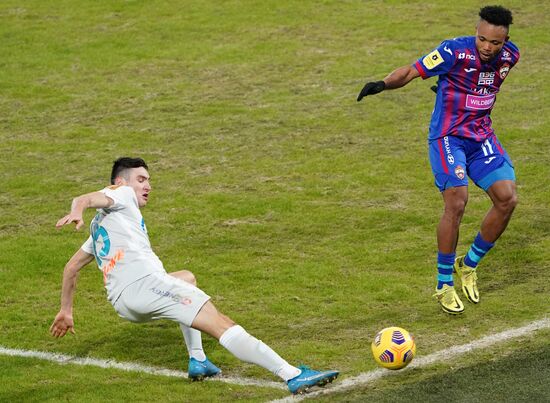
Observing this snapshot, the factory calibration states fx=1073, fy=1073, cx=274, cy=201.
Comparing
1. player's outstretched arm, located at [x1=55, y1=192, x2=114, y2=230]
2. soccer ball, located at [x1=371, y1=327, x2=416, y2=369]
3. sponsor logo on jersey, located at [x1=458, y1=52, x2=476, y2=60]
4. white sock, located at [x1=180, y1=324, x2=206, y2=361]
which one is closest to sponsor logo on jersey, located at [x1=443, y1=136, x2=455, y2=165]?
sponsor logo on jersey, located at [x1=458, y1=52, x2=476, y2=60]

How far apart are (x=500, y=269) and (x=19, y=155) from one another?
7.79m

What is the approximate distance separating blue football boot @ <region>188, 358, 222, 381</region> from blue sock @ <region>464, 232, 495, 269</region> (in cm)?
297

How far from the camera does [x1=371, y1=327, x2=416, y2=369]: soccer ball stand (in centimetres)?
847

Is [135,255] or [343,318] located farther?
[343,318]

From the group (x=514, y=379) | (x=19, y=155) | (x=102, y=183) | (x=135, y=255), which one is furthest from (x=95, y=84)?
(x=514, y=379)

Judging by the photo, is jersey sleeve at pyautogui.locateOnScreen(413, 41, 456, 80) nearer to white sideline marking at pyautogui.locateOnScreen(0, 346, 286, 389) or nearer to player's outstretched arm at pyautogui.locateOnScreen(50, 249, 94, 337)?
white sideline marking at pyautogui.locateOnScreen(0, 346, 286, 389)

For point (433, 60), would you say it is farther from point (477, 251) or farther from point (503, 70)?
point (477, 251)

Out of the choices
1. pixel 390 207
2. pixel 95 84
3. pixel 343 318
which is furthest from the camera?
pixel 95 84

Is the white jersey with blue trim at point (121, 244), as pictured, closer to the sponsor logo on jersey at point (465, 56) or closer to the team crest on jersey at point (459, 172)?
the team crest on jersey at point (459, 172)

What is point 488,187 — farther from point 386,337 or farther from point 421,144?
point 421,144

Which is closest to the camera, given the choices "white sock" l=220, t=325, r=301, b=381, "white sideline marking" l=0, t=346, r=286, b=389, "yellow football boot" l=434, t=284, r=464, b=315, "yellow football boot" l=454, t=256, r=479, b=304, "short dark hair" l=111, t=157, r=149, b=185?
"white sock" l=220, t=325, r=301, b=381

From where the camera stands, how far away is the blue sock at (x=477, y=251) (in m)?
10.3

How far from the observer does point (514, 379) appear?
8258 millimetres

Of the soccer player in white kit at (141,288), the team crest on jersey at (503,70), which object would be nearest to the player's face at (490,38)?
the team crest on jersey at (503,70)
